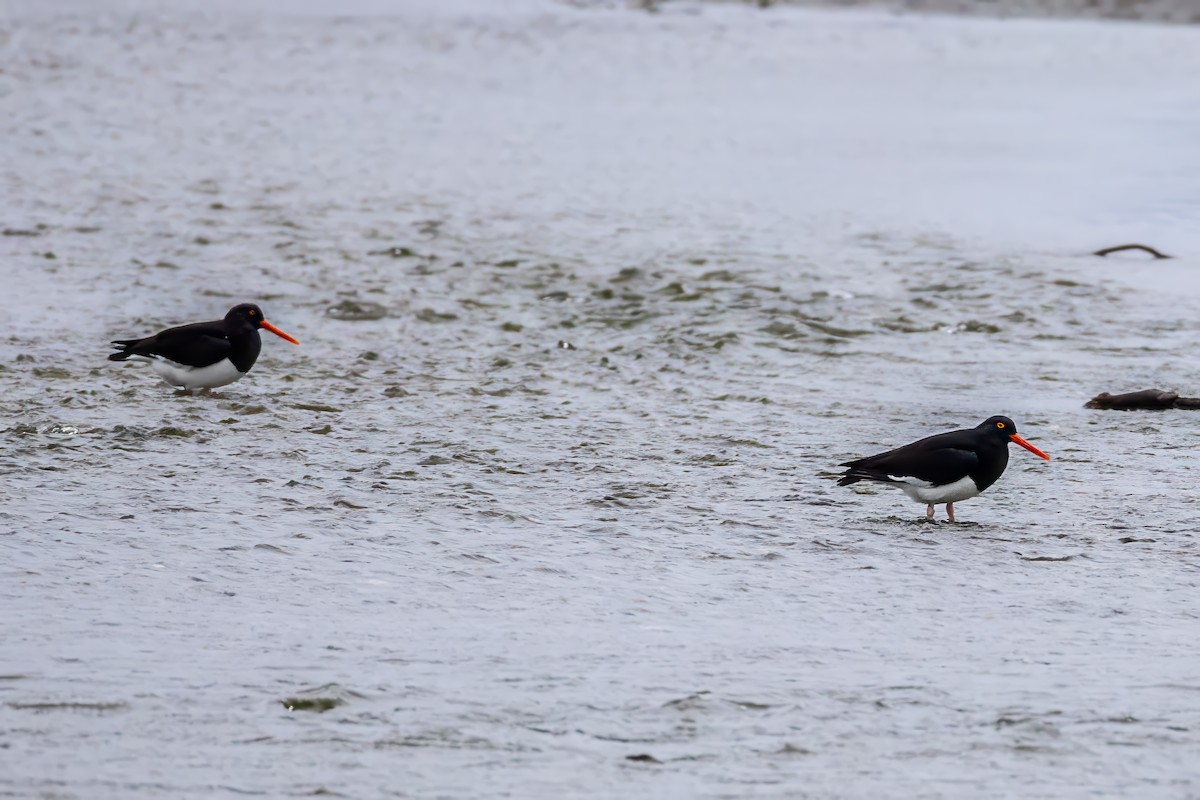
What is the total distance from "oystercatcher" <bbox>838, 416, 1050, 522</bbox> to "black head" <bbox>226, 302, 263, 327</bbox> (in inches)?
184

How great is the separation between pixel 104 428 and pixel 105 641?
3.72 meters

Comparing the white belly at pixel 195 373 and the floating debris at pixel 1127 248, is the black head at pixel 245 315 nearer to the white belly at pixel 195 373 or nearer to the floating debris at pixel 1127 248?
the white belly at pixel 195 373

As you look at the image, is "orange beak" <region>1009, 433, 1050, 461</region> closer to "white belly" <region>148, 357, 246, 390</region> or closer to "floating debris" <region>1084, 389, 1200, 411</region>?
"floating debris" <region>1084, 389, 1200, 411</region>

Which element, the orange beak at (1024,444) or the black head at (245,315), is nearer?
the orange beak at (1024,444)

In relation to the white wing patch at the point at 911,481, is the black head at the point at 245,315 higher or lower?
higher

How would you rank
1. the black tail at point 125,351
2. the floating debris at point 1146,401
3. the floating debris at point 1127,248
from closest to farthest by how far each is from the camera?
the floating debris at point 1146,401, the black tail at point 125,351, the floating debris at point 1127,248

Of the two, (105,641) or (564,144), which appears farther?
(564,144)

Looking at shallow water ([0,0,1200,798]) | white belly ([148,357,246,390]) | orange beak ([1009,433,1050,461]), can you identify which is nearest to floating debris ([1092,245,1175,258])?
shallow water ([0,0,1200,798])

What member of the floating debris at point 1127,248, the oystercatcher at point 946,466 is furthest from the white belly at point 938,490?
the floating debris at point 1127,248

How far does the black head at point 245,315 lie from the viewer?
11172mm

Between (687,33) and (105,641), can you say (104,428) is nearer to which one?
(105,641)

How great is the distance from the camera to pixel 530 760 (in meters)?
5.45

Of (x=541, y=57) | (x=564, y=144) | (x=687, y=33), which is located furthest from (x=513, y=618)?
(x=687, y=33)

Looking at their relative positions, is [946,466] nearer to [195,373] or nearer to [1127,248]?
[195,373]
